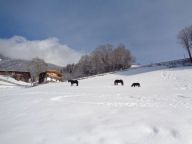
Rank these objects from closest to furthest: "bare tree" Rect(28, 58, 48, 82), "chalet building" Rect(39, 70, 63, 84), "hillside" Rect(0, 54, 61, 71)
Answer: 1. "chalet building" Rect(39, 70, 63, 84)
2. "hillside" Rect(0, 54, 61, 71)
3. "bare tree" Rect(28, 58, 48, 82)

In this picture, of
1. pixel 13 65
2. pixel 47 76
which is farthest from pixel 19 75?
pixel 47 76

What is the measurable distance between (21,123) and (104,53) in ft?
323

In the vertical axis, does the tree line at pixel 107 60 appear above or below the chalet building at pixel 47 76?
above

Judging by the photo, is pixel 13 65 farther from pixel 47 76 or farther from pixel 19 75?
pixel 47 76

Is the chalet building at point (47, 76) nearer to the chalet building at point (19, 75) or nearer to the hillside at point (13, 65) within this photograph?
the chalet building at point (19, 75)

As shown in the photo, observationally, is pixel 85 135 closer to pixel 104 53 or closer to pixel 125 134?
pixel 125 134

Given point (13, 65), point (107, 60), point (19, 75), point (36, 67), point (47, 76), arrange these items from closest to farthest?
point (47, 76)
point (19, 75)
point (13, 65)
point (36, 67)
point (107, 60)

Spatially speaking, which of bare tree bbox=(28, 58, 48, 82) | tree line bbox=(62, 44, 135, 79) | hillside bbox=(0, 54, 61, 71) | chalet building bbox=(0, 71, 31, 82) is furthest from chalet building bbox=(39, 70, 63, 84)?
tree line bbox=(62, 44, 135, 79)

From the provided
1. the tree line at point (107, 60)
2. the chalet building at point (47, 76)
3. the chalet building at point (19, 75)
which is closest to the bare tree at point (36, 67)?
the chalet building at point (19, 75)

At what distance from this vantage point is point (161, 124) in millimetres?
7461

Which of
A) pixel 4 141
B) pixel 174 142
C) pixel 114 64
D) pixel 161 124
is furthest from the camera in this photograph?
pixel 114 64

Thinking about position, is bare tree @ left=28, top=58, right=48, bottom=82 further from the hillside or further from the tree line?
the tree line

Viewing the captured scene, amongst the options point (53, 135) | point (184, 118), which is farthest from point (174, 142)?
point (53, 135)

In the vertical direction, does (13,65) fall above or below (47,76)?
above
